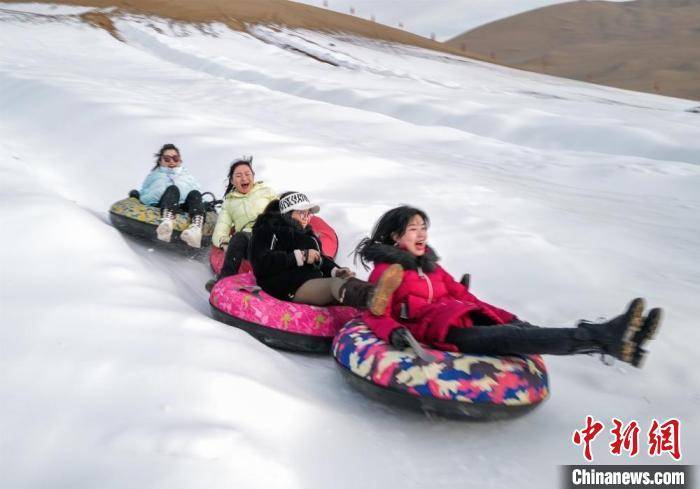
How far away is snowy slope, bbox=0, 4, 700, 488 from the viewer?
2.78m

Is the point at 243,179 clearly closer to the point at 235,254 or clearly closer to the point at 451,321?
the point at 235,254

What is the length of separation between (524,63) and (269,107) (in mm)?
35715

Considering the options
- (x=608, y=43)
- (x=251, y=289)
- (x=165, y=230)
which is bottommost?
(x=251, y=289)

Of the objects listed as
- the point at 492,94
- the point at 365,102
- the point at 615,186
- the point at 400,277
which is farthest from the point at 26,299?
the point at 492,94

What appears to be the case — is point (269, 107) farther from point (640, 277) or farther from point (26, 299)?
point (26, 299)

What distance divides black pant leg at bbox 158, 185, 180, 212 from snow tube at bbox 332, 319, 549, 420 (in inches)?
134

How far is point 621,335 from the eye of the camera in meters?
2.92

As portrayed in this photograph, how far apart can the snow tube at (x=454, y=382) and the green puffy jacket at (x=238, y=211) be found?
255 centimetres

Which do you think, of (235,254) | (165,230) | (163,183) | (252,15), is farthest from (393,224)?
(252,15)

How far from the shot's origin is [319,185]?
7.84m

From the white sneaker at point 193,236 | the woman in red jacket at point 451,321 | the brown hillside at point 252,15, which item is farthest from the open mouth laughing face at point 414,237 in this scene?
the brown hillside at point 252,15

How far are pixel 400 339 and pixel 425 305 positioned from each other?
34cm

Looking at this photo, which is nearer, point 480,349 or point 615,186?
point 480,349

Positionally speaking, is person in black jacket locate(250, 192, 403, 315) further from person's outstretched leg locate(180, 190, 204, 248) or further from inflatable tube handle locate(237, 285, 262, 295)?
person's outstretched leg locate(180, 190, 204, 248)
